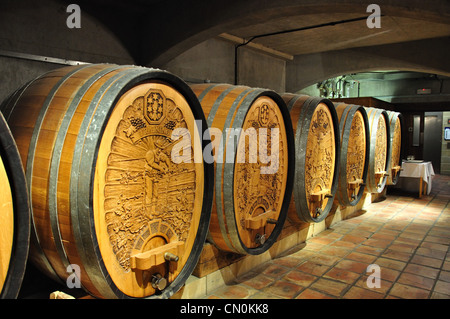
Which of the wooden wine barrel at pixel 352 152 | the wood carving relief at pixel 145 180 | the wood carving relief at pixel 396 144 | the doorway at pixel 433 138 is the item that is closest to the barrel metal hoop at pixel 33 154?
the wood carving relief at pixel 145 180

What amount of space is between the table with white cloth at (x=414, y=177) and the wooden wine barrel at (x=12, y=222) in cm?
723

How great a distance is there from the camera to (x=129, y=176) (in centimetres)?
162

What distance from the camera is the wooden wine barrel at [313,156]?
10.5 ft

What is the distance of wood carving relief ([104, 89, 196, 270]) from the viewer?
1.56 metres

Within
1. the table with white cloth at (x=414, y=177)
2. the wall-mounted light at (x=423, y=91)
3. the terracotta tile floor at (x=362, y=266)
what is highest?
the wall-mounted light at (x=423, y=91)

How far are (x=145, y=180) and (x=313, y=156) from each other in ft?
7.06

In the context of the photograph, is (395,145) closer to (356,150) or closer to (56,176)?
(356,150)

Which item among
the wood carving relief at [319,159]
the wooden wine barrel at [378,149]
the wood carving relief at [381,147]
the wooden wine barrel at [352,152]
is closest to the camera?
the wood carving relief at [319,159]

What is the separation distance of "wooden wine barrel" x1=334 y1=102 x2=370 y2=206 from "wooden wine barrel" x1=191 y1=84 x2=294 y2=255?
1.41m

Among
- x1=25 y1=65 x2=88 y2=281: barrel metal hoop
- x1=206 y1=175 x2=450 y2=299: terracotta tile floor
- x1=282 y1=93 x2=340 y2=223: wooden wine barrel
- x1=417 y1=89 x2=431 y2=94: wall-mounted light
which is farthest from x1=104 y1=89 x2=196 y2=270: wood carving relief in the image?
x1=417 y1=89 x2=431 y2=94: wall-mounted light

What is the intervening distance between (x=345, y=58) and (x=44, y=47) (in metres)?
6.13

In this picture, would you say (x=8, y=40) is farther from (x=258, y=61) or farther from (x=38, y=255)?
(x=258, y=61)

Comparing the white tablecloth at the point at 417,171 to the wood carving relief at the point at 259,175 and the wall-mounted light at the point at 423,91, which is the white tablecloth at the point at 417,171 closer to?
the wall-mounted light at the point at 423,91
